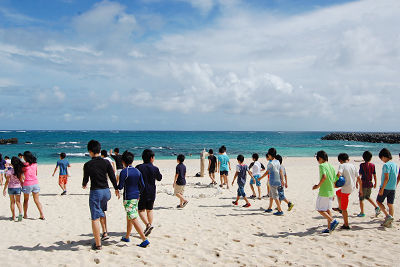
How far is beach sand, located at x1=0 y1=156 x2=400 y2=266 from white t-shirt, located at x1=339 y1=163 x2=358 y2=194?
893 millimetres

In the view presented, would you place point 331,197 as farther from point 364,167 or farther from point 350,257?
point 364,167

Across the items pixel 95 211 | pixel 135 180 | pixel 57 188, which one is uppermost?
pixel 135 180

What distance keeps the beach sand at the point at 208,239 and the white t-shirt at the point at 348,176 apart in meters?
0.89

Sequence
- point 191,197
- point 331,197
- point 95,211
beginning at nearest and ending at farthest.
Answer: point 95,211
point 331,197
point 191,197

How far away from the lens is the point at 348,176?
19.6 ft

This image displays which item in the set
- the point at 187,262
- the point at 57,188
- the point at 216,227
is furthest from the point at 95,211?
the point at 57,188

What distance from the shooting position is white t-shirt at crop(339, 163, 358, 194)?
590 centimetres

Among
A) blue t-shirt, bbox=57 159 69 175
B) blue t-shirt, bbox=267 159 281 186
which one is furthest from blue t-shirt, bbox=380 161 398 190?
blue t-shirt, bbox=57 159 69 175

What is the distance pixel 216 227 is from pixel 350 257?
2829 millimetres

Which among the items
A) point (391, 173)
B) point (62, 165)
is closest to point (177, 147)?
point (62, 165)

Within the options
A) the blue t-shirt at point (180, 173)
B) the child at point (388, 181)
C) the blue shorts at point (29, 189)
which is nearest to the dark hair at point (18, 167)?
the blue shorts at point (29, 189)

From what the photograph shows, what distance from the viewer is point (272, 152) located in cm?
723

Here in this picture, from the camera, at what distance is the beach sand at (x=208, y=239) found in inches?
175

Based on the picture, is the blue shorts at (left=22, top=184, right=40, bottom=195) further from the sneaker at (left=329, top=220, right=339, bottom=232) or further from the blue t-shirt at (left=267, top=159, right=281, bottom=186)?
the sneaker at (left=329, top=220, right=339, bottom=232)
